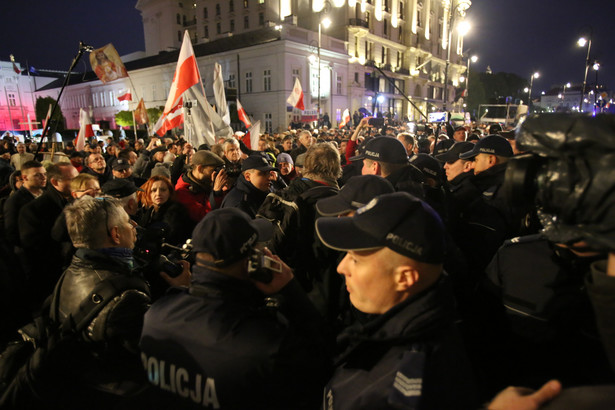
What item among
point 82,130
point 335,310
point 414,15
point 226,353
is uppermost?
point 414,15

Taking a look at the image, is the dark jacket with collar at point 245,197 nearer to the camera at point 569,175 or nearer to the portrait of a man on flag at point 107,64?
the camera at point 569,175

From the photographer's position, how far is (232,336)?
1502 millimetres

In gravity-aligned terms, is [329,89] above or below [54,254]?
above

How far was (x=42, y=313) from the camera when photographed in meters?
2.31

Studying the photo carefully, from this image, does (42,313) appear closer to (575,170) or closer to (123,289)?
(123,289)

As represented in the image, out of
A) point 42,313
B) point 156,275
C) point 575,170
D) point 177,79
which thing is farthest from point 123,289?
point 177,79

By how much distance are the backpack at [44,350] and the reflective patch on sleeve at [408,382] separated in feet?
5.02

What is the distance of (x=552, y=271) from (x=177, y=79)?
8.13 meters

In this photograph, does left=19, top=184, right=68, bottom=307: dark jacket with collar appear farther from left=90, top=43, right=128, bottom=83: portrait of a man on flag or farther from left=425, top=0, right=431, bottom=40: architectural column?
left=425, top=0, right=431, bottom=40: architectural column

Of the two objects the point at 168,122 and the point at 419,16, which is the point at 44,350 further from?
the point at 419,16

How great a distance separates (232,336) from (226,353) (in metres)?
0.07

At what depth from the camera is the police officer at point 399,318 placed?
1.17 metres

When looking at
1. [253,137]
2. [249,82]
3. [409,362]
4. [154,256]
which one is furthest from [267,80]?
[409,362]

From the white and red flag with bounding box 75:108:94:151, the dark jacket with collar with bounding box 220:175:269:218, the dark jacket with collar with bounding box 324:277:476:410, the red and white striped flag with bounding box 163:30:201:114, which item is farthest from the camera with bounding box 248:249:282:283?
the white and red flag with bounding box 75:108:94:151
